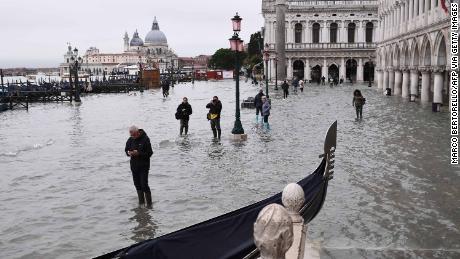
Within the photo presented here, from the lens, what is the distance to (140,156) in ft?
30.3

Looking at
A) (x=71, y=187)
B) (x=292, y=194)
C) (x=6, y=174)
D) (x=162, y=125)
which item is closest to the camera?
(x=292, y=194)

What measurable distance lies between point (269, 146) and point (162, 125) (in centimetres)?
766

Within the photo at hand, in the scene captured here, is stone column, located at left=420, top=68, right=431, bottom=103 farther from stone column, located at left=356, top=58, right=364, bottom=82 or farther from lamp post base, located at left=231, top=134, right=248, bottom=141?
stone column, located at left=356, top=58, right=364, bottom=82

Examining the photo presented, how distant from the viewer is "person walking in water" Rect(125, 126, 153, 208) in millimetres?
9211

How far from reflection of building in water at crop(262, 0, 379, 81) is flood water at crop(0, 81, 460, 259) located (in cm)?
5172

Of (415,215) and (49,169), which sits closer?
(415,215)

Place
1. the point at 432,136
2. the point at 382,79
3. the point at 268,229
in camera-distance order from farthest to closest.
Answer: the point at 382,79 → the point at 432,136 → the point at 268,229

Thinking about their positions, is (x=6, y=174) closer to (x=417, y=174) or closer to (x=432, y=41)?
(x=417, y=174)

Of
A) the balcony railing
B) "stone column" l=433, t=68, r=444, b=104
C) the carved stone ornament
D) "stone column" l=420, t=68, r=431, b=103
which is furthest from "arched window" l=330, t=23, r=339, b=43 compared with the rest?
the carved stone ornament

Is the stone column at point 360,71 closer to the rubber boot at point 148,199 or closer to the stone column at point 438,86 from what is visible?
the stone column at point 438,86

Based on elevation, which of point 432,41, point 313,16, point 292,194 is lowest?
point 292,194

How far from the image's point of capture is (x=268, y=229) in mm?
2346

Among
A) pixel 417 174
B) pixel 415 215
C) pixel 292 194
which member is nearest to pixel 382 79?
pixel 417 174

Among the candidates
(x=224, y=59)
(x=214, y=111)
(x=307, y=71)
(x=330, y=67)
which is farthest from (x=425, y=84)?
(x=224, y=59)
